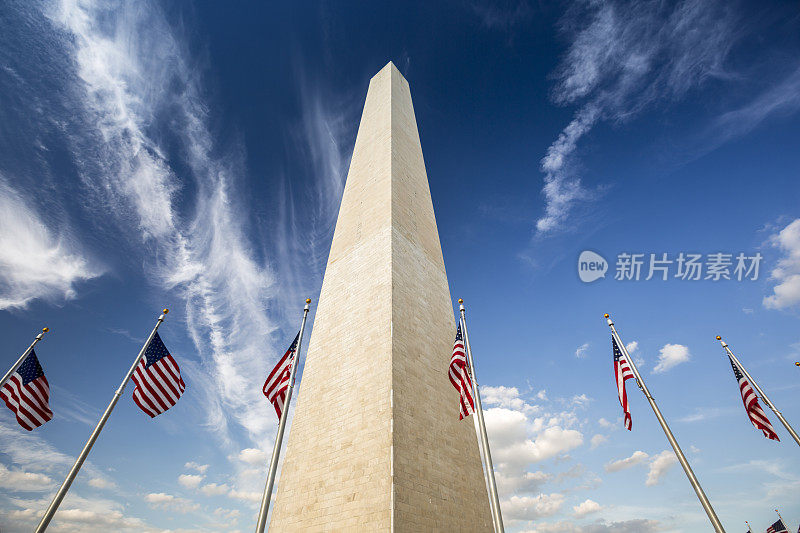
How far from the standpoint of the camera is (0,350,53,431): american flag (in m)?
10.7

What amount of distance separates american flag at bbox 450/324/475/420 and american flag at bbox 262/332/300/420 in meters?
4.29

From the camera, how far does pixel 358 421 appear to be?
1123 centimetres

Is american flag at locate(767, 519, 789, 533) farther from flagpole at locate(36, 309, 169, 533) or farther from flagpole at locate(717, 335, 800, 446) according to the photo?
flagpole at locate(36, 309, 169, 533)

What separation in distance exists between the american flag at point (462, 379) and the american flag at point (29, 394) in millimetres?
11556

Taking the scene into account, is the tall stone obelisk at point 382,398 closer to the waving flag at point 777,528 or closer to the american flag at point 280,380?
the american flag at point 280,380

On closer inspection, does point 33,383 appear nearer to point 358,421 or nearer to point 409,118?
point 358,421

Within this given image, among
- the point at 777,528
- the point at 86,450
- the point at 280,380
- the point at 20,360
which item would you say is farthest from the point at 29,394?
the point at 777,528

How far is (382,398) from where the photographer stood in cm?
1108

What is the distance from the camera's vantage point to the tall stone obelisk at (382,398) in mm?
10004

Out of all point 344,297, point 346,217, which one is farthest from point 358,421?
point 346,217

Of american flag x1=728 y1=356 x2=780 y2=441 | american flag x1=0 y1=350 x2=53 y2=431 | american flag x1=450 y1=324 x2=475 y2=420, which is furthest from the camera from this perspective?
american flag x1=728 y1=356 x2=780 y2=441

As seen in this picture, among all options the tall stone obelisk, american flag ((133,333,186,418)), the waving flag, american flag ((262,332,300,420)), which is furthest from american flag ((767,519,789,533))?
american flag ((133,333,186,418))

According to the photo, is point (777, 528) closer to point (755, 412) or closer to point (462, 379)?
point (755, 412)

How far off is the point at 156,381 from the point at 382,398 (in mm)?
6170
